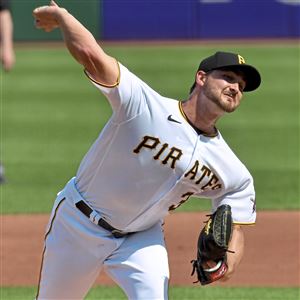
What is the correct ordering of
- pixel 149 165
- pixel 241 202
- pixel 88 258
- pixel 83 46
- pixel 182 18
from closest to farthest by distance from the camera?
pixel 83 46 → pixel 149 165 → pixel 88 258 → pixel 241 202 → pixel 182 18

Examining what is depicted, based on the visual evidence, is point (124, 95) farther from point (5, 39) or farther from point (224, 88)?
point (5, 39)

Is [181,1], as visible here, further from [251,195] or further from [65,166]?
[251,195]

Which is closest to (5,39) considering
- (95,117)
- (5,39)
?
(5,39)

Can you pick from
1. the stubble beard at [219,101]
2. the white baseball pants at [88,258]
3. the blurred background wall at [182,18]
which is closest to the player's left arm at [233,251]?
the white baseball pants at [88,258]

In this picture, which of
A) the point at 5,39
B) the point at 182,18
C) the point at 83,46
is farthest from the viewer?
the point at 182,18

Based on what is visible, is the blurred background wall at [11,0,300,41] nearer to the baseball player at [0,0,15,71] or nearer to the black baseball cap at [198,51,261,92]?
the baseball player at [0,0,15,71]

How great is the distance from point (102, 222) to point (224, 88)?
40.5 inches

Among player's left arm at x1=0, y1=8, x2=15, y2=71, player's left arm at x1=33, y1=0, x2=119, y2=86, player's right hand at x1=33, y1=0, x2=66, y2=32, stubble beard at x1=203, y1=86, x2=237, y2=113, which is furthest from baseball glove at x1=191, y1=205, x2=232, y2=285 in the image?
player's left arm at x1=0, y1=8, x2=15, y2=71

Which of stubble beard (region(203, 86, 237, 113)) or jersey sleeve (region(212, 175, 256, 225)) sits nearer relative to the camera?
stubble beard (region(203, 86, 237, 113))

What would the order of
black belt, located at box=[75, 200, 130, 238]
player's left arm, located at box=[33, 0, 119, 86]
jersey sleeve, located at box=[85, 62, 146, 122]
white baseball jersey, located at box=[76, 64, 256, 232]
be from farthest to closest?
1. black belt, located at box=[75, 200, 130, 238]
2. white baseball jersey, located at box=[76, 64, 256, 232]
3. jersey sleeve, located at box=[85, 62, 146, 122]
4. player's left arm, located at box=[33, 0, 119, 86]

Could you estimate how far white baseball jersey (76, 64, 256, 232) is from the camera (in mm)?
5023

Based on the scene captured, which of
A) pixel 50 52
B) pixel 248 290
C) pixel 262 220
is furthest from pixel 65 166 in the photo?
pixel 50 52

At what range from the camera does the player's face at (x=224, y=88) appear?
5098 mm

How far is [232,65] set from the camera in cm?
511
